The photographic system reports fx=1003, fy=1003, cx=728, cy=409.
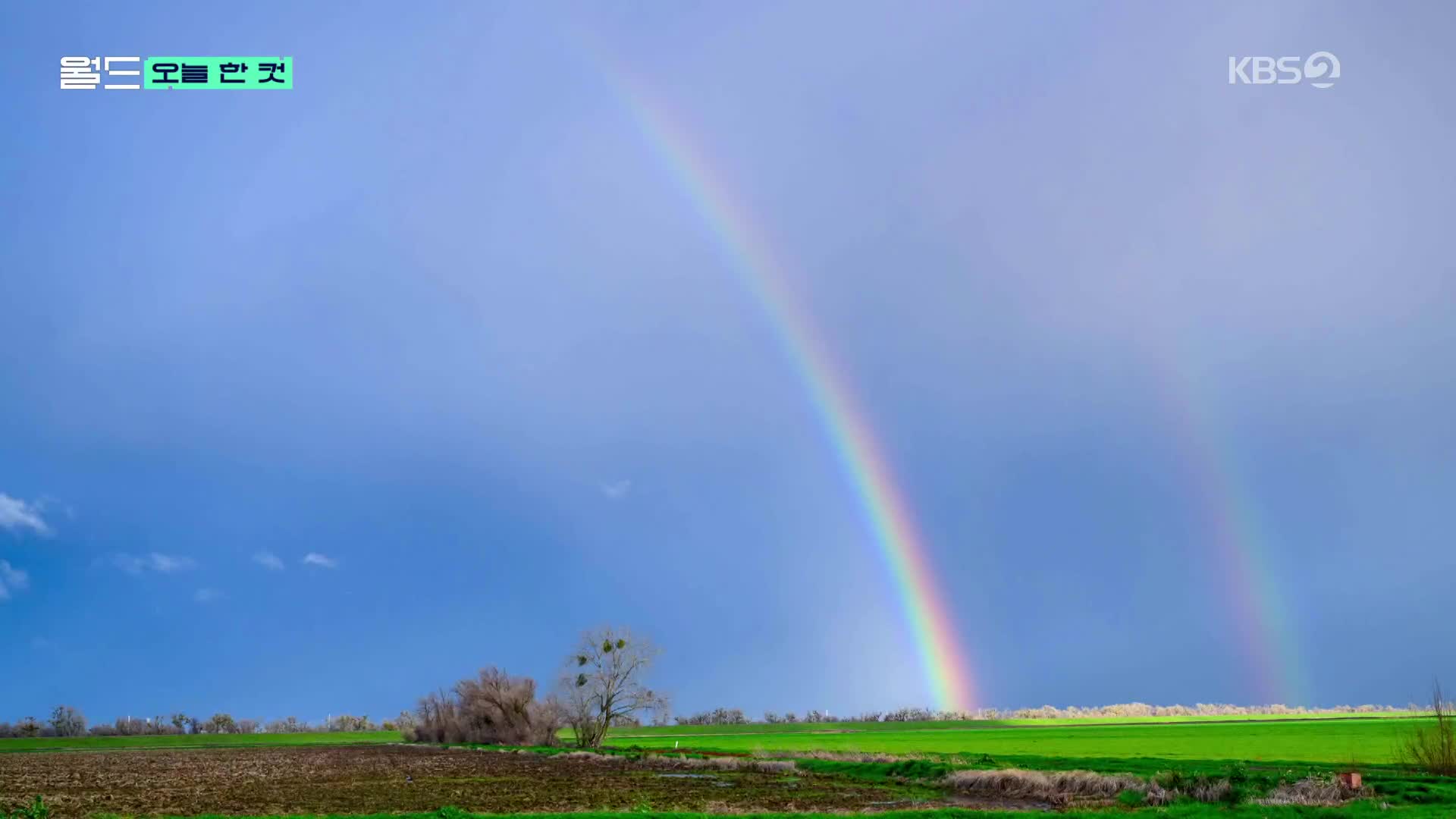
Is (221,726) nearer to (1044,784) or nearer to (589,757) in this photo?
(589,757)

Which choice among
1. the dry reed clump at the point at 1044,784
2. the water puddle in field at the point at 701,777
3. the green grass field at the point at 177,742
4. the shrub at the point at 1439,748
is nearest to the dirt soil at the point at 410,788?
the water puddle in field at the point at 701,777

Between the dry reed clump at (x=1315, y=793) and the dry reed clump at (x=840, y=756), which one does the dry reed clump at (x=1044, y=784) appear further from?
the dry reed clump at (x=840, y=756)

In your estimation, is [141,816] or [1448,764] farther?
[1448,764]

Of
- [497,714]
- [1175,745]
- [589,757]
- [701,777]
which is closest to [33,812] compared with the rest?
[701,777]

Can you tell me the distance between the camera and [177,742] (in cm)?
13688

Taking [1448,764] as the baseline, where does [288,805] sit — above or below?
above

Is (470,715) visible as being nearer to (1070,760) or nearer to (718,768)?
(718,768)

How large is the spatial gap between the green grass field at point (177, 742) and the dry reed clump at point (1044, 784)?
9499 cm

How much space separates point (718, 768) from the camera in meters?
54.9

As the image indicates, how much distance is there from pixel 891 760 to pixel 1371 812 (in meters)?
28.8

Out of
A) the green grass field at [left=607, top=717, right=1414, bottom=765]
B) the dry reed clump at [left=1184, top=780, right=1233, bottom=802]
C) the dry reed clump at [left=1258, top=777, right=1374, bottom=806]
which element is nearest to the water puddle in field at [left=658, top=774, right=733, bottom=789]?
the green grass field at [left=607, top=717, right=1414, bottom=765]

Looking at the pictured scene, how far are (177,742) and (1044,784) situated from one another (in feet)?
447

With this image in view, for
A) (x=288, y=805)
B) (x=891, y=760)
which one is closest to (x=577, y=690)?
(x=891, y=760)

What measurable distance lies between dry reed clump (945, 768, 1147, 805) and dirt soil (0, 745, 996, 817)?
3053mm
